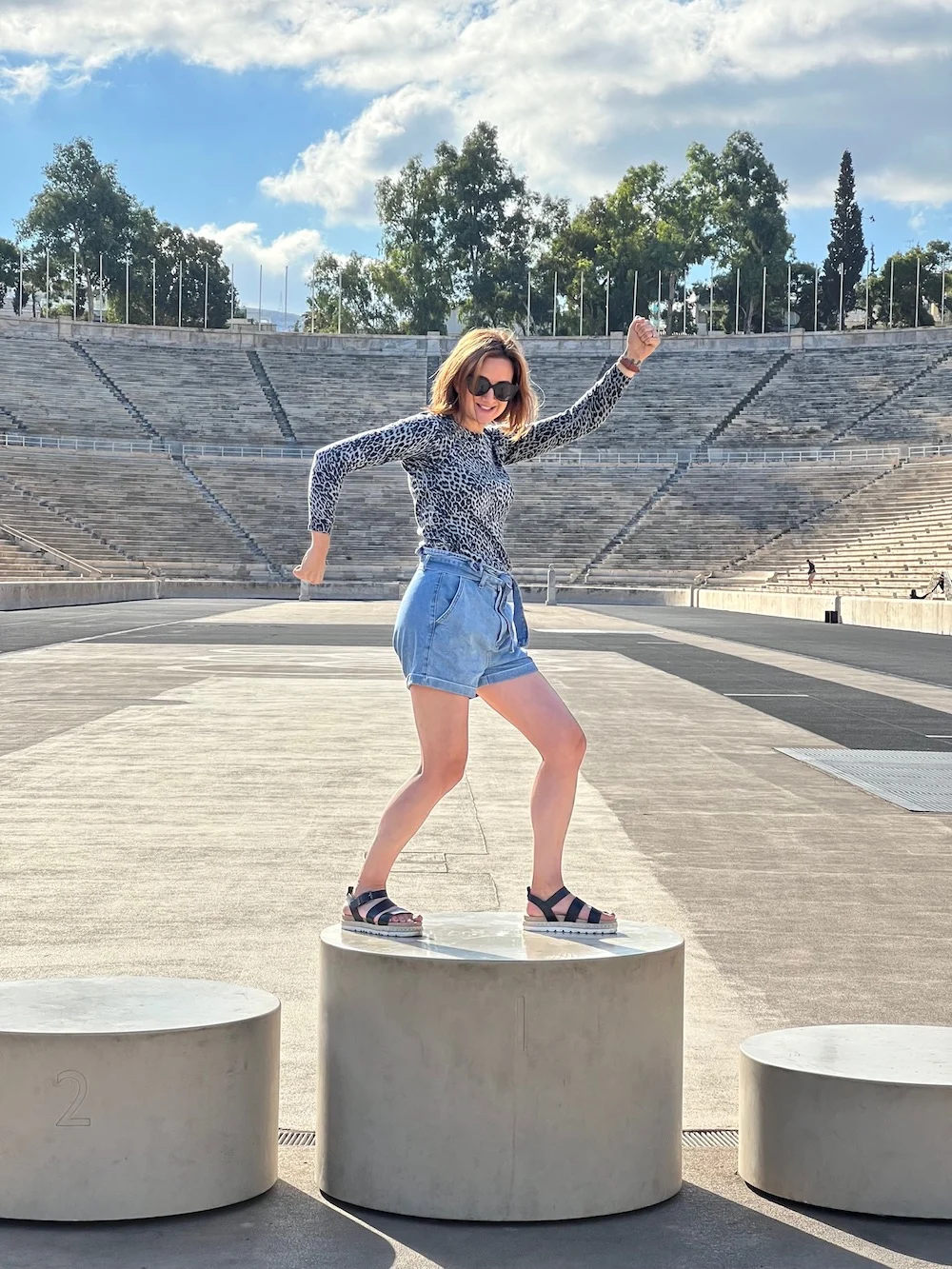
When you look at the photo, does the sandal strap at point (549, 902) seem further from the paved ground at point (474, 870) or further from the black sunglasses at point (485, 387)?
the black sunglasses at point (485, 387)

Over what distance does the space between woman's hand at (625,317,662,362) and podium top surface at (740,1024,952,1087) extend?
2.06 m

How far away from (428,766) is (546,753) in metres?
0.32

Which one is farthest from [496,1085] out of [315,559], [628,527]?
[628,527]

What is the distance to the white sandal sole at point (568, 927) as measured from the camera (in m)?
4.16

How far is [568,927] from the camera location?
4211 mm

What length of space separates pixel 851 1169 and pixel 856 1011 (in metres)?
1.65

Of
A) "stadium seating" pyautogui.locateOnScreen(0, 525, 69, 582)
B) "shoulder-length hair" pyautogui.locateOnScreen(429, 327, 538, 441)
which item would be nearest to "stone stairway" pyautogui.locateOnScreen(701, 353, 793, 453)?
"stadium seating" pyautogui.locateOnScreen(0, 525, 69, 582)

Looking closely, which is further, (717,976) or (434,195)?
(434,195)

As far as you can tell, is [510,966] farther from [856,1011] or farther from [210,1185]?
[856,1011]

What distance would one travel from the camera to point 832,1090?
3717mm

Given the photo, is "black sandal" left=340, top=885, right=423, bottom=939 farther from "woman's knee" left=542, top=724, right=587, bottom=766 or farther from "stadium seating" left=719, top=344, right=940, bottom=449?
"stadium seating" left=719, top=344, right=940, bottom=449

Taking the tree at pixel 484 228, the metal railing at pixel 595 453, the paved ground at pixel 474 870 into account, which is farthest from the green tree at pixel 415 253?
the paved ground at pixel 474 870

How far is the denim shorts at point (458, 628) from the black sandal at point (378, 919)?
58cm

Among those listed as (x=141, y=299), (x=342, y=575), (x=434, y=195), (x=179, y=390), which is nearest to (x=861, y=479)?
(x=342, y=575)
